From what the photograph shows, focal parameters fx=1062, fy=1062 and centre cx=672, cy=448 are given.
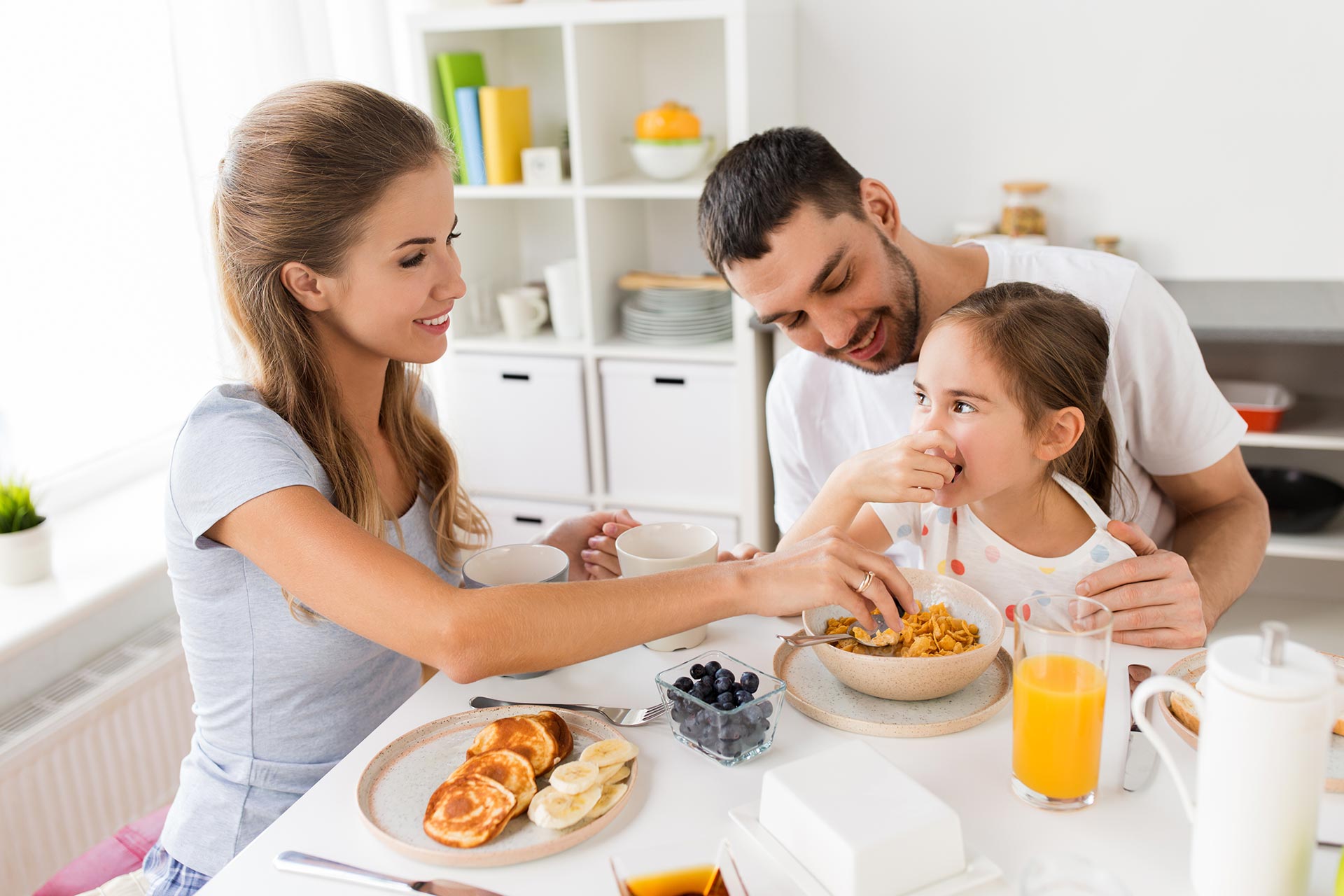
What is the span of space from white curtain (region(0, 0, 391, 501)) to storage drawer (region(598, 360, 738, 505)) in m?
1.05

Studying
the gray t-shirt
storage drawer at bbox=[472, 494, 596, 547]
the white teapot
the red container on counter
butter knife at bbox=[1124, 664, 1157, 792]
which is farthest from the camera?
storage drawer at bbox=[472, 494, 596, 547]

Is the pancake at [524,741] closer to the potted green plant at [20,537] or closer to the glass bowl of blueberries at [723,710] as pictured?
the glass bowl of blueberries at [723,710]

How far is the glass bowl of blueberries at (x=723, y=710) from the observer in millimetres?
1036

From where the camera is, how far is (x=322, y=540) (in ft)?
3.75

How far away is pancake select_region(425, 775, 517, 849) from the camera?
0.93 m

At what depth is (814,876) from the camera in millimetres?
872

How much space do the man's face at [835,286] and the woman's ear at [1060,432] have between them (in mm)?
325

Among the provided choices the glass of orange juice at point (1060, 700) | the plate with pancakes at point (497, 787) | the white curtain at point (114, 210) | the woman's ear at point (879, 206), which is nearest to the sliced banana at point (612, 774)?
the plate with pancakes at point (497, 787)

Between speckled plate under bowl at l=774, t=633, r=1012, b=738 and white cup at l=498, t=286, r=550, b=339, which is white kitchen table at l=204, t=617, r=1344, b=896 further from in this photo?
white cup at l=498, t=286, r=550, b=339

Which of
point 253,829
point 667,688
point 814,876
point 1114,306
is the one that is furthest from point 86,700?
point 1114,306

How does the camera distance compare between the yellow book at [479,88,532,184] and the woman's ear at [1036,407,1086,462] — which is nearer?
the woman's ear at [1036,407,1086,462]

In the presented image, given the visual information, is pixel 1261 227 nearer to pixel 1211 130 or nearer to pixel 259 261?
pixel 1211 130

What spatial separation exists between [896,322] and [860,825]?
3.24 ft

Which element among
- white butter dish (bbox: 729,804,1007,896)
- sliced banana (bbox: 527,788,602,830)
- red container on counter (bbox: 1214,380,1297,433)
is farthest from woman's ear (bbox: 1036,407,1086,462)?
red container on counter (bbox: 1214,380,1297,433)
